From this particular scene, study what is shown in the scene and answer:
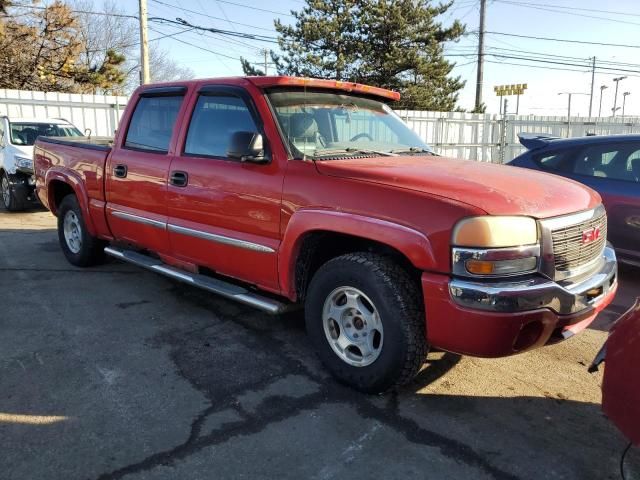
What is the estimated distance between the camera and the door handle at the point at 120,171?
4.98 m

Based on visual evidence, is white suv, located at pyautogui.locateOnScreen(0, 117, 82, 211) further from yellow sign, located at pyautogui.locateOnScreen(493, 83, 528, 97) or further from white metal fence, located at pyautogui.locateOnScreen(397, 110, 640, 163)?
yellow sign, located at pyautogui.locateOnScreen(493, 83, 528, 97)

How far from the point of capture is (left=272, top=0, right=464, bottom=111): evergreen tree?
27766mm

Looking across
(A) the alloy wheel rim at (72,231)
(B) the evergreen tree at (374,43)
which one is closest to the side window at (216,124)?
(A) the alloy wheel rim at (72,231)

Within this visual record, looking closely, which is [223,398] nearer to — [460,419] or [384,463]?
[384,463]

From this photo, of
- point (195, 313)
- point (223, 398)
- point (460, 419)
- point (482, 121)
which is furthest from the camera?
point (482, 121)

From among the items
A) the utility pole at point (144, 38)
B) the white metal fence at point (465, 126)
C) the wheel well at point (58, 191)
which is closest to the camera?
the wheel well at point (58, 191)

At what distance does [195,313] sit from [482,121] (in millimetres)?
17662

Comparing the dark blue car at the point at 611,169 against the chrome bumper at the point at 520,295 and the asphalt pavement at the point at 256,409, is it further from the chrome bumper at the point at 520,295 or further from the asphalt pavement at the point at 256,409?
the chrome bumper at the point at 520,295

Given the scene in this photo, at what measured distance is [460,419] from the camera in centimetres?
312

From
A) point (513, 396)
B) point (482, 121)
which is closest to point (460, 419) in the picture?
point (513, 396)

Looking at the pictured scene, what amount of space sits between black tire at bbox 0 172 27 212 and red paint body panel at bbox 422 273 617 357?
31.4ft

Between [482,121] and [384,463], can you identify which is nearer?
[384,463]

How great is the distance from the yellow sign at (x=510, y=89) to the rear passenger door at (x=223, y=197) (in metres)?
29.5

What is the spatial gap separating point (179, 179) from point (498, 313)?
8.97 feet
